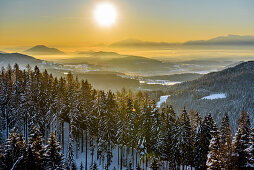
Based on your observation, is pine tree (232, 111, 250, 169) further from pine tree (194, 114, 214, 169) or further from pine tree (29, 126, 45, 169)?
pine tree (29, 126, 45, 169)

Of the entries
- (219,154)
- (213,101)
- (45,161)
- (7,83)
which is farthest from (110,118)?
(213,101)

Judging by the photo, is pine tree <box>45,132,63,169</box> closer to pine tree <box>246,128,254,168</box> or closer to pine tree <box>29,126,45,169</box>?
pine tree <box>29,126,45,169</box>

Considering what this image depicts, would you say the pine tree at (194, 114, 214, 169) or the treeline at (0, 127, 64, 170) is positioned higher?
the treeline at (0, 127, 64, 170)

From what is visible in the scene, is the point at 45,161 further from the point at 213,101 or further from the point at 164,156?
the point at 213,101

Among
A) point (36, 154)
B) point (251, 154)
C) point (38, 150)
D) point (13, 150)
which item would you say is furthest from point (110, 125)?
point (251, 154)

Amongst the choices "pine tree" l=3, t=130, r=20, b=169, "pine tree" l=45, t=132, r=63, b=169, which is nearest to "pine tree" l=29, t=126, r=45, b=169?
Result: "pine tree" l=45, t=132, r=63, b=169

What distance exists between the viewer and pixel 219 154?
25.6 m

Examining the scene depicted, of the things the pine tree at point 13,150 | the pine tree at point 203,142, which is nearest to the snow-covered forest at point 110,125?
the pine tree at point 203,142

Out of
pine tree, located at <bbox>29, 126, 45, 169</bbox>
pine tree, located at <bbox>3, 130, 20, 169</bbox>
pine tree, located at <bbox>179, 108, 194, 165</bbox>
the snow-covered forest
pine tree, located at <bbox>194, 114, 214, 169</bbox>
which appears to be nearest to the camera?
pine tree, located at <bbox>29, 126, 45, 169</bbox>

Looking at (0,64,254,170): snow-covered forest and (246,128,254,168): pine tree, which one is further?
(0,64,254,170): snow-covered forest

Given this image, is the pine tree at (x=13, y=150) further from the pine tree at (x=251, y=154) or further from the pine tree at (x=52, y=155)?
the pine tree at (x=251, y=154)

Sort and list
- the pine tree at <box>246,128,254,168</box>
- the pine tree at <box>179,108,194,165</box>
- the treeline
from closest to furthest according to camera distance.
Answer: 1. the treeline
2. the pine tree at <box>246,128,254,168</box>
3. the pine tree at <box>179,108,194,165</box>

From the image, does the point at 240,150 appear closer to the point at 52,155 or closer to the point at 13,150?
the point at 52,155

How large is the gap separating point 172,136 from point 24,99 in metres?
32.3
